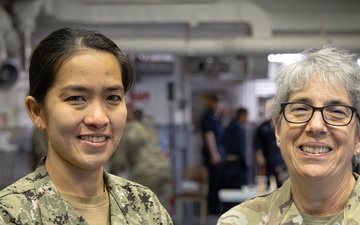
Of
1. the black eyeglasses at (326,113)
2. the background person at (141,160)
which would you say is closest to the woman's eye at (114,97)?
the black eyeglasses at (326,113)

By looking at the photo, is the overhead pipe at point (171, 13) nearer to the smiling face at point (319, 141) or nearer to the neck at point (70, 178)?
the smiling face at point (319, 141)

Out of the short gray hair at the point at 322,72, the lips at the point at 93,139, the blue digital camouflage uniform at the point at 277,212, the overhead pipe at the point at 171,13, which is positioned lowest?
the blue digital camouflage uniform at the point at 277,212

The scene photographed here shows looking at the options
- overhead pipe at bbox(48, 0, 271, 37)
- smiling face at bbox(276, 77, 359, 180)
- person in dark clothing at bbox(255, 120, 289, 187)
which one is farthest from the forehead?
overhead pipe at bbox(48, 0, 271, 37)

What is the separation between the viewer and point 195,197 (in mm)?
8617

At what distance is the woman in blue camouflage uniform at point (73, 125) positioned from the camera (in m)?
1.73

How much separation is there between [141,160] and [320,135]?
5073mm

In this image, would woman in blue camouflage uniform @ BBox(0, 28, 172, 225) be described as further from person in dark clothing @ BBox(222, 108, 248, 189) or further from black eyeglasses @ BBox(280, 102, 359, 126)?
person in dark clothing @ BBox(222, 108, 248, 189)

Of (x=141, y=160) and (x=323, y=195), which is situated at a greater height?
(x=323, y=195)

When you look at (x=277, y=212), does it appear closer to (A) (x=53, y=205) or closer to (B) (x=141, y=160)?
(A) (x=53, y=205)

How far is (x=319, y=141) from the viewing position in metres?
1.92

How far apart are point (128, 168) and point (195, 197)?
6.03 ft

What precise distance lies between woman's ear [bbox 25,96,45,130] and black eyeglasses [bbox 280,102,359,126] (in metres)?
0.74

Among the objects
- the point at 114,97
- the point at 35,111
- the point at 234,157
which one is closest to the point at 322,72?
the point at 114,97

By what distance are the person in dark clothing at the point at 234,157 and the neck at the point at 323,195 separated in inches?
296
